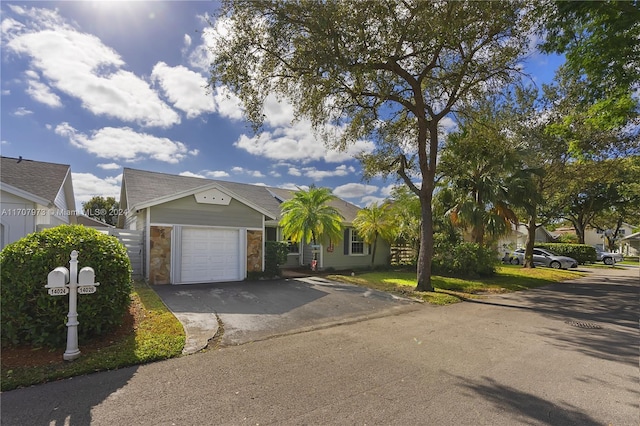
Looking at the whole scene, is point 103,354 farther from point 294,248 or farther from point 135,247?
point 294,248

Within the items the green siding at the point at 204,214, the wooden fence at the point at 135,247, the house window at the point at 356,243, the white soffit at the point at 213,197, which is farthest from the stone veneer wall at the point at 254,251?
the house window at the point at 356,243

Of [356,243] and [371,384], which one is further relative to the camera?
[356,243]

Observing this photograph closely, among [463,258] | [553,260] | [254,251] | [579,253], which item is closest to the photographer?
[254,251]

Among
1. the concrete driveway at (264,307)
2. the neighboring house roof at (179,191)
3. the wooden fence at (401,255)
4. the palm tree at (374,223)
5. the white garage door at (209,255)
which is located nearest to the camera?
the concrete driveway at (264,307)

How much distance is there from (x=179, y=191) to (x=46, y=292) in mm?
8392

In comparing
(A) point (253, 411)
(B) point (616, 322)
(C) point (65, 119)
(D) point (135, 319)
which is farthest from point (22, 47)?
(B) point (616, 322)

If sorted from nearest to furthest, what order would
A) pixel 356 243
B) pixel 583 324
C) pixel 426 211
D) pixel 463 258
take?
pixel 583 324, pixel 426 211, pixel 463 258, pixel 356 243

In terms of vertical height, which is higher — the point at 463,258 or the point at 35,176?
the point at 35,176

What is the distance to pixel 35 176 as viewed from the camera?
39.2 feet

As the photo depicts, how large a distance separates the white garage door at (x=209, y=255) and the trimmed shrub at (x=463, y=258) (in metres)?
9.74

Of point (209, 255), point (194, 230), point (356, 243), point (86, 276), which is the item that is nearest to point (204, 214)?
point (194, 230)

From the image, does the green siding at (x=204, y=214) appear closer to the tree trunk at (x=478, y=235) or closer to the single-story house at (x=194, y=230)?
the single-story house at (x=194, y=230)

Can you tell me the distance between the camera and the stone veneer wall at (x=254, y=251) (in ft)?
42.8

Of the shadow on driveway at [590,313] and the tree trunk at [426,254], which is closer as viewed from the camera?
the shadow on driveway at [590,313]
